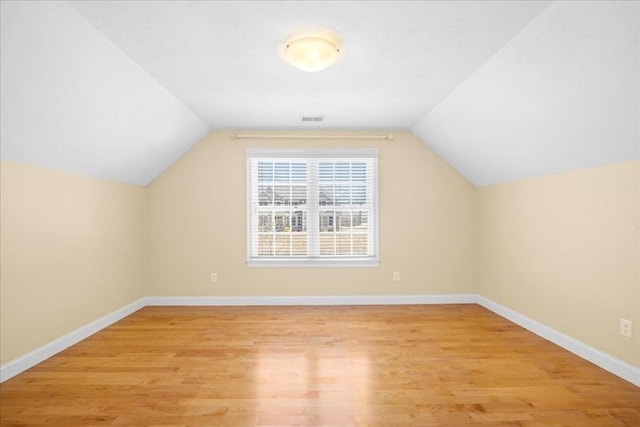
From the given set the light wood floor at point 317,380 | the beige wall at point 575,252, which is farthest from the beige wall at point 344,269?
the light wood floor at point 317,380

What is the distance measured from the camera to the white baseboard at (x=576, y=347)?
2.43 meters

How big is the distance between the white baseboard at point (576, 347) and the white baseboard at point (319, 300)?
1.97 ft

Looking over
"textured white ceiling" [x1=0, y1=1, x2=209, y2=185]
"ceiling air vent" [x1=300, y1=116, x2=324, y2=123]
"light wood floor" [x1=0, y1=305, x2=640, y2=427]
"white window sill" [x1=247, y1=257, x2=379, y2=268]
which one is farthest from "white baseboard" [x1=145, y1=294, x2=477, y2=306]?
"ceiling air vent" [x1=300, y1=116, x2=324, y2=123]

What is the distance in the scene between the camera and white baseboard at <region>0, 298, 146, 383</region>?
2.46m

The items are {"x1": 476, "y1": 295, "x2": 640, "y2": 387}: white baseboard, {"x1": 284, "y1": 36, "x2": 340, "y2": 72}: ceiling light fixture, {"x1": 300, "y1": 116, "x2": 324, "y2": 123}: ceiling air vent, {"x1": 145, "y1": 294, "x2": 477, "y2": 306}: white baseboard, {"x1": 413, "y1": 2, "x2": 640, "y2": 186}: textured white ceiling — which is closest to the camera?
{"x1": 413, "y1": 2, "x2": 640, "y2": 186}: textured white ceiling

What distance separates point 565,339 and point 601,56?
7.93 feet

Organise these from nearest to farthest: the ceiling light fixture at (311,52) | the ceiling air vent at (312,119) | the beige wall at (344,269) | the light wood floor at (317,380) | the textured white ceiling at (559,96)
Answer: the textured white ceiling at (559,96)
the light wood floor at (317,380)
the ceiling light fixture at (311,52)
the beige wall at (344,269)
the ceiling air vent at (312,119)

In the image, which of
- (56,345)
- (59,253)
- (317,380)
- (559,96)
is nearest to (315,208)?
(317,380)

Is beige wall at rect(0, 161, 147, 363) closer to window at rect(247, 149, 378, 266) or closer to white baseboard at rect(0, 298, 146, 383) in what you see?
white baseboard at rect(0, 298, 146, 383)

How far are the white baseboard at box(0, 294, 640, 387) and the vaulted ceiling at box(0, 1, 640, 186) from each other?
5.11 feet

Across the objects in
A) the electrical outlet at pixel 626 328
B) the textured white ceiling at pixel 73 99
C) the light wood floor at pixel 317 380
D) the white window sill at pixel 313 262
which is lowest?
the light wood floor at pixel 317 380

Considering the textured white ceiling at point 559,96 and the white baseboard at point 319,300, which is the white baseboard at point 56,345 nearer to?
the white baseboard at point 319,300

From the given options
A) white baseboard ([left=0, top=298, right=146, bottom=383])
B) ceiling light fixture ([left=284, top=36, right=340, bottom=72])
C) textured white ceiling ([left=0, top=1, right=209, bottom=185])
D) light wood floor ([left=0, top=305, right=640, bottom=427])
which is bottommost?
light wood floor ([left=0, top=305, right=640, bottom=427])

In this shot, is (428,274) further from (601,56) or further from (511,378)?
(601,56)
